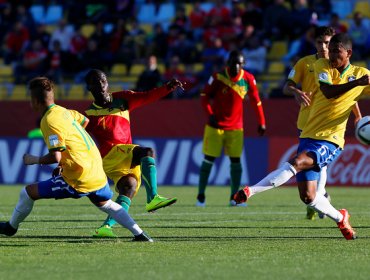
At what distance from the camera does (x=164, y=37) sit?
1000 inches

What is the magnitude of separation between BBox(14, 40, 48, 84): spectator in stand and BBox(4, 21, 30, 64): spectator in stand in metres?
0.78

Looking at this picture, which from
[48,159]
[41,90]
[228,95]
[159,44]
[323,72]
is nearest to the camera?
[48,159]

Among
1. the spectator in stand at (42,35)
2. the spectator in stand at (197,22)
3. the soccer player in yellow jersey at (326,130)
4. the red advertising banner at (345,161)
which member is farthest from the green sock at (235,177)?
the spectator in stand at (42,35)

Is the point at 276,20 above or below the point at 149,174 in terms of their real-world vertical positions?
below

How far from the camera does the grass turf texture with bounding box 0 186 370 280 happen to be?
7.63 m

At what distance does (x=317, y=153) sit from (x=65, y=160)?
8.24ft

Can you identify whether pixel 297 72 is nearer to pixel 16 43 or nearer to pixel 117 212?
pixel 117 212

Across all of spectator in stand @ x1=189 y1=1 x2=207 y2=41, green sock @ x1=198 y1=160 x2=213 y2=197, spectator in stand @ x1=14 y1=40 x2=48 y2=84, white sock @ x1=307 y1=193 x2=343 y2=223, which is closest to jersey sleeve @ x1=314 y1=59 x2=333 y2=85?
white sock @ x1=307 y1=193 x2=343 y2=223

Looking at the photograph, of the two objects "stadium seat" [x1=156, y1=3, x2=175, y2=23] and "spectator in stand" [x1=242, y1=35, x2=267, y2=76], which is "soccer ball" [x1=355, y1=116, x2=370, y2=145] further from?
"stadium seat" [x1=156, y1=3, x2=175, y2=23]

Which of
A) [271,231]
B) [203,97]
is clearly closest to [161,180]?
[203,97]

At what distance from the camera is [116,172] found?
35.5ft

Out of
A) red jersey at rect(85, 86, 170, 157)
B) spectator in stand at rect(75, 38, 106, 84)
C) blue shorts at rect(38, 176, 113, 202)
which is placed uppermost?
red jersey at rect(85, 86, 170, 157)

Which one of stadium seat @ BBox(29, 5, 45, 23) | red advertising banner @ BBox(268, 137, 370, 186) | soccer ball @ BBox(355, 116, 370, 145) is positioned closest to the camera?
soccer ball @ BBox(355, 116, 370, 145)

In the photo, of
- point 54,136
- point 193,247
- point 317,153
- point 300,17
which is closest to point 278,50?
point 300,17
